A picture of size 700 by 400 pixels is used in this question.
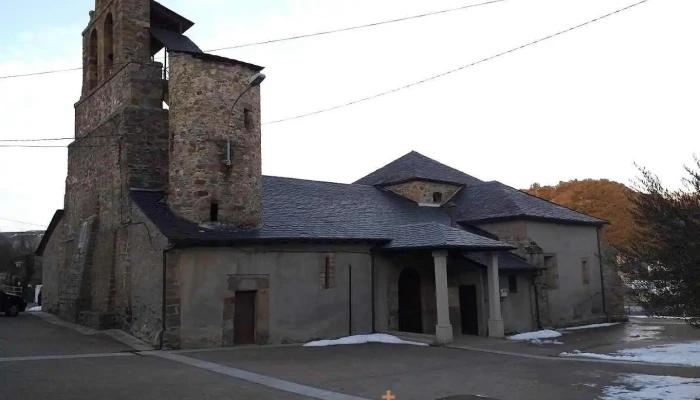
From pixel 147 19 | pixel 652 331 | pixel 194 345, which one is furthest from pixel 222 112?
pixel 652 331

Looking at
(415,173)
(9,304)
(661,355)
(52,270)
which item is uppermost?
(415,173)

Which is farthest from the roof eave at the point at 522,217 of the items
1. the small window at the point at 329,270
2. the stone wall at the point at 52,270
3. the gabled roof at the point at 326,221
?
the stone wall at the point at 52,270

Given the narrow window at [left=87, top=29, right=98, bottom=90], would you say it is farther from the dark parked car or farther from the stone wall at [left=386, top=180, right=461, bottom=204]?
the stone wall at [left=386, top=180, right=461, bottom=204]

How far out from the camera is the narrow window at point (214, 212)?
57.8 ft

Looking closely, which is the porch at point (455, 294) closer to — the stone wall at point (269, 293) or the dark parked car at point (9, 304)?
the stone wall at point (269, 293)

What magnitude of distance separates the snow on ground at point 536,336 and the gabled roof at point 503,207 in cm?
491

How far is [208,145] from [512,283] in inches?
496

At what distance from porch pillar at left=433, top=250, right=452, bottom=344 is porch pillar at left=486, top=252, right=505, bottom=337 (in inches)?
92.3

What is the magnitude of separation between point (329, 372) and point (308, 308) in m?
5.89

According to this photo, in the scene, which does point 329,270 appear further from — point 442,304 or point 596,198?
point 596,198

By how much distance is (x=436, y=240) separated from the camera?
59.4ft

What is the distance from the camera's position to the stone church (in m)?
16.9

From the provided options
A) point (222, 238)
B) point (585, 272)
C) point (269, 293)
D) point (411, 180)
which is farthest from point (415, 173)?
point (222, 238)

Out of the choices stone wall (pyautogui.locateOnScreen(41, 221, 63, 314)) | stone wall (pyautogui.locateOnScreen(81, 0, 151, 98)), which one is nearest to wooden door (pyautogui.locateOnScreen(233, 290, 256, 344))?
stone wall (pyautogui.locateOnScreen(81, 0, 151, 98))
